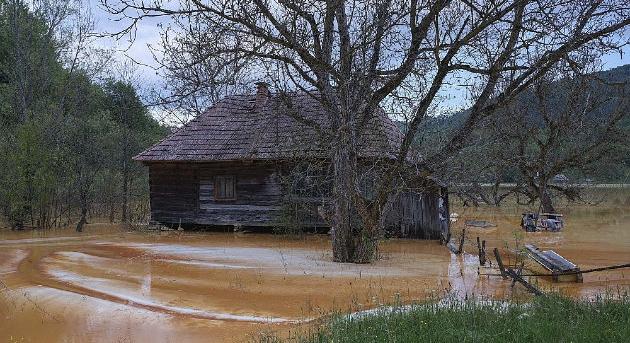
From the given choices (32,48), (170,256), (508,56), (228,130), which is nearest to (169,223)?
(228,130)

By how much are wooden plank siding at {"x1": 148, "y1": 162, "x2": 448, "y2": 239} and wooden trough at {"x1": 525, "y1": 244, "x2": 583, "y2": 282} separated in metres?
6.63

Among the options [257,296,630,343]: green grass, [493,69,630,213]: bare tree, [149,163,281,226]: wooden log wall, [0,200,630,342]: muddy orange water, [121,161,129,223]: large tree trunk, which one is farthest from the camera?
[121,161,129,223]: large tree trunk

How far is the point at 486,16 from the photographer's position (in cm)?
1159

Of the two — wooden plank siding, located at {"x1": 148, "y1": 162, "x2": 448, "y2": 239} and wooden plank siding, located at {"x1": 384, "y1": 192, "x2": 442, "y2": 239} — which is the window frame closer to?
wooden plank siding, located at {"x1": 148, "y1": 162, "x2": 448, "y2": 239}

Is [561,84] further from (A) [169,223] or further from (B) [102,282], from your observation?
(B) [102,282]

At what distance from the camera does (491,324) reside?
6.63 metres

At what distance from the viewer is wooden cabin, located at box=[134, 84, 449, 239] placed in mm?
20438

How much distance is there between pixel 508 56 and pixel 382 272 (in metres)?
5.25

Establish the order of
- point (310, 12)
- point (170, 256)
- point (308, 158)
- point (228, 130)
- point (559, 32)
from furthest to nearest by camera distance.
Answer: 1. point (228, 130)
2. point (308, 158)
3. point (170, 256)
4. point (310, 12)
5. point (559, 32)

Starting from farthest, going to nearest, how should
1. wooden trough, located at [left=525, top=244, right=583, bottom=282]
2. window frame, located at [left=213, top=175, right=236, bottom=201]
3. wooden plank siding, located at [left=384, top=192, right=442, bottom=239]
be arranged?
window frame, located at [left=213, top=175, right=236, bottom=201]
wooden plank siding, located at [left=384, top=192, right=442, bottom=239]
wooden trough, located at [left=525, top=244, right=583, bottom=282]

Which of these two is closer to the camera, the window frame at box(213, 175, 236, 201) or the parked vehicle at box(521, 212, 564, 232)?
the window frame at box(213, 175, 236, 201)

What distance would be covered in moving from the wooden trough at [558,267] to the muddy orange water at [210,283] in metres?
Result: 0.29

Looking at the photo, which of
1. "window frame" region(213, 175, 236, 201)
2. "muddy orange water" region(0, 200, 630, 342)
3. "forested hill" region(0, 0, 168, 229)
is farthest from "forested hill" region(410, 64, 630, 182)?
"forested hill" region(0, 0, 168, 229)

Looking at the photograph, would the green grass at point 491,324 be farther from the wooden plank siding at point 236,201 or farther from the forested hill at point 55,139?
the forested hill at point 55,139
